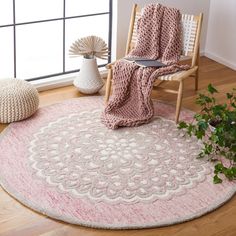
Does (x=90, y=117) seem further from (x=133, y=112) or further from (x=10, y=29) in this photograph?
(x=10, y=29)

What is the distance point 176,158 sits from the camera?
349cm

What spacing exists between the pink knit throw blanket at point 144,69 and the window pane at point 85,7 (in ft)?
1.73

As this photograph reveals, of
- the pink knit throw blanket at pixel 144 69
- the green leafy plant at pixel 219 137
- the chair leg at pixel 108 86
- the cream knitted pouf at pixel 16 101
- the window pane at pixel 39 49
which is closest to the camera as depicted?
the green leafy plant at pixel 219 137

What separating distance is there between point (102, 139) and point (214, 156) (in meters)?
0.70

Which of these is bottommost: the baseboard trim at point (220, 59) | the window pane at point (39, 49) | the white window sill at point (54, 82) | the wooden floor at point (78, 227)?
the wooden floor at point (78, 227)

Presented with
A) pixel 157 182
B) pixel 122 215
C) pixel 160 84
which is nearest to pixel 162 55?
pixel 160 84

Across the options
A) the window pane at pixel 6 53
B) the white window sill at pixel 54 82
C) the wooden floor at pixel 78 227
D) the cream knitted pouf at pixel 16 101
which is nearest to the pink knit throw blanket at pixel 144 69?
the cream knitted pouf at pixel 16 101

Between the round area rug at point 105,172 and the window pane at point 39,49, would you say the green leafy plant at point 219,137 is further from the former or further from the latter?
the window pane at point 39,49

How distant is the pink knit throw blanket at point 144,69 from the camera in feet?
12.7

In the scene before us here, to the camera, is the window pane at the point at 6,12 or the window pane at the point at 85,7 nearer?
the window pane at the point at 6,12

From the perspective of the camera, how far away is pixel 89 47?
4238 mm

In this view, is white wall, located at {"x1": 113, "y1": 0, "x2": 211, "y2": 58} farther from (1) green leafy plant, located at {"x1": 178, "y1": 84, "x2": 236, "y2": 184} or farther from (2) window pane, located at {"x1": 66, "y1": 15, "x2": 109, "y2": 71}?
(1) green leafy plant, located at {"x1": 178, "y1": 84, "x2": 236, "y2": 184}

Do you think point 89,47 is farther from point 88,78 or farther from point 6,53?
point 6,53

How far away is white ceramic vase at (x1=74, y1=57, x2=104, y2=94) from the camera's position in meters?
4.23
